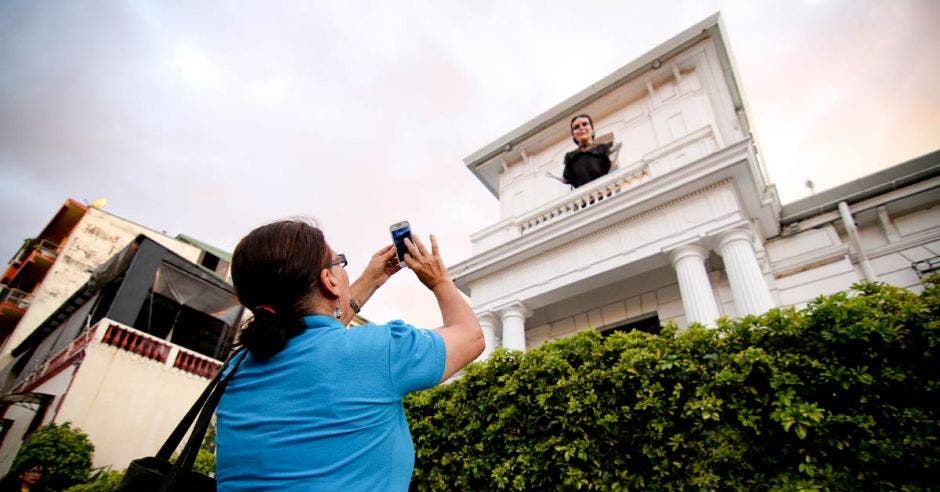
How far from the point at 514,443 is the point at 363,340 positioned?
3.47 m

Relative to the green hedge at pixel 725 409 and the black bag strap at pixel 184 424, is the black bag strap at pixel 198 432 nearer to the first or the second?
the black bag strap at pixel 184 424

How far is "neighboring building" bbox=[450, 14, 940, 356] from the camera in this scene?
7078 millimetres

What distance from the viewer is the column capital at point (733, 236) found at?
686cm

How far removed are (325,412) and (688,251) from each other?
7.41 metres

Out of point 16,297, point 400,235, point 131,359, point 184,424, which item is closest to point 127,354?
point 131,359

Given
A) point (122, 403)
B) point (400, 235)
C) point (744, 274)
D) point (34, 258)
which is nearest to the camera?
point (400, 235)

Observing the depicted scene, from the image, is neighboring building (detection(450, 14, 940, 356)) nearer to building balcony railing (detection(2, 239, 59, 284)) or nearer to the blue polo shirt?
the blue polo shirt

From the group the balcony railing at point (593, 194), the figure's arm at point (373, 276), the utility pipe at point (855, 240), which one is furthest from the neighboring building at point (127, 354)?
the utility pipe at point (855, 240)

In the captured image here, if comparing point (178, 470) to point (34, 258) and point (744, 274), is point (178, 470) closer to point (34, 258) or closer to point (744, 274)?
point (744, 274)

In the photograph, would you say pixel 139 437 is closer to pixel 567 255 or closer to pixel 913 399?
pixel 567 255

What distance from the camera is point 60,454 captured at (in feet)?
29.0

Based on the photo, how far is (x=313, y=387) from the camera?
1.17 metres

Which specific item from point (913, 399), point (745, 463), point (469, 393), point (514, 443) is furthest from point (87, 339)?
point (913, 399)

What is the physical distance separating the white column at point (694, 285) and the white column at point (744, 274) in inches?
13.3
